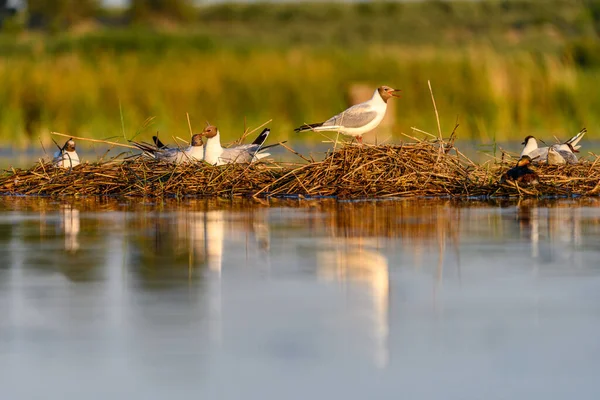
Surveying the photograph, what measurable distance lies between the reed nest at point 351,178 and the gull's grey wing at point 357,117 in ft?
3.61

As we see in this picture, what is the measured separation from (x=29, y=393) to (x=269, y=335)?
45.5 inches

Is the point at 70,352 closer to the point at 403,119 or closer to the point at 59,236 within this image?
the point at 59,236

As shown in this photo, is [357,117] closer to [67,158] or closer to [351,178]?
[351,178]

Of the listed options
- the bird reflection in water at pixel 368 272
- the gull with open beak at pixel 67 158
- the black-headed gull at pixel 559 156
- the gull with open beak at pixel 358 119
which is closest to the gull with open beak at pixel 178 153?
the gull with open beak at pixel 67 158

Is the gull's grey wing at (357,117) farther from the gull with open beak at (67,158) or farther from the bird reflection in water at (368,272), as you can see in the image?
the bird reflection in water at (368,272)

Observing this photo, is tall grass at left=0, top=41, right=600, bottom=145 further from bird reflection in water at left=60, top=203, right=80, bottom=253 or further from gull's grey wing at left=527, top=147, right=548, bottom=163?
Result: bird reflection in water at left=60, top=203, right=80, bottom=253

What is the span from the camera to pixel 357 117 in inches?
548

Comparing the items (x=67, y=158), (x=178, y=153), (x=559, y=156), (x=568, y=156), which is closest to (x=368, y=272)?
(x=559, y=156)

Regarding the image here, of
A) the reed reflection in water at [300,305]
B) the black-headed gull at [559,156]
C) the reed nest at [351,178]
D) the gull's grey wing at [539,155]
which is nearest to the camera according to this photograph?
the reed reflection in water at [300,305]

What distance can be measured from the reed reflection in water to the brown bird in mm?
2195

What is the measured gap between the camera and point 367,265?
714cm

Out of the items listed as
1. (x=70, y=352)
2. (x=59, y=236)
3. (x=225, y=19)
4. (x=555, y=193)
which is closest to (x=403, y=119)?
(x=555, y=193)

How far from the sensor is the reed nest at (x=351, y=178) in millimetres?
12367

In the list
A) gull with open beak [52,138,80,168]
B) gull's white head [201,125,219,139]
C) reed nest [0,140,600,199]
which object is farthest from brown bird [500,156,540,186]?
gull with open beak [52,138,80,168]
